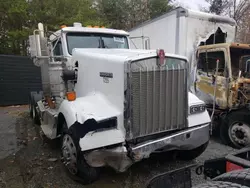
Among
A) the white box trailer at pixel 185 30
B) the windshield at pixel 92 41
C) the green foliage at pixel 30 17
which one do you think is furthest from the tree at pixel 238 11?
the windshield at pixel 92 41

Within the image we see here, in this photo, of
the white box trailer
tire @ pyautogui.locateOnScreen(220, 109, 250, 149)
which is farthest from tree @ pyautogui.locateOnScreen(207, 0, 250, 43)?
tire @ pyautogui.locateOnScreen(220, 109, 250, 149)

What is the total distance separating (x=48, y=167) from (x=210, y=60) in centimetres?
430

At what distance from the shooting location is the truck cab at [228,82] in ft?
15.5

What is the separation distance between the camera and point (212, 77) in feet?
17.5

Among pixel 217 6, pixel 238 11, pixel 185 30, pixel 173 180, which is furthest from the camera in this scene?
pixel 217 6

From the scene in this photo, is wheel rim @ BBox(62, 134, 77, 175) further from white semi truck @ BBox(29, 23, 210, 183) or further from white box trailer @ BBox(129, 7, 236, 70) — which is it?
white box trailer @ BBox(129, 7, 236, 70)

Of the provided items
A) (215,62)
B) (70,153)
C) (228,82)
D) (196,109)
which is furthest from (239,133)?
(70,153)

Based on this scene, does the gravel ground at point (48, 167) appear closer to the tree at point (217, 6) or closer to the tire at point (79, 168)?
the tire at point (79, 168)

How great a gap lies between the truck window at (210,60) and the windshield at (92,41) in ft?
7.07

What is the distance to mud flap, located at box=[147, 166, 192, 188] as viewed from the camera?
6.88 feet

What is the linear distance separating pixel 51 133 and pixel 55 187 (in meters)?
1.14

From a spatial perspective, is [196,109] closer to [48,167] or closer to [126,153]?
[126,153]

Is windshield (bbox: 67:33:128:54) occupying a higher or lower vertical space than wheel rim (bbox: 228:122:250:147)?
higher

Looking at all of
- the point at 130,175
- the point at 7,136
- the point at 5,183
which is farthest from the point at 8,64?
the point at 130,175
